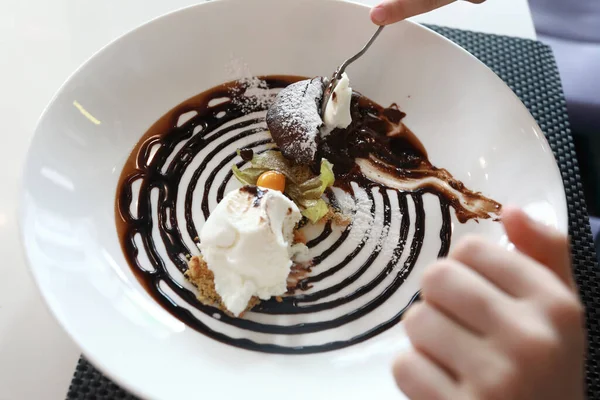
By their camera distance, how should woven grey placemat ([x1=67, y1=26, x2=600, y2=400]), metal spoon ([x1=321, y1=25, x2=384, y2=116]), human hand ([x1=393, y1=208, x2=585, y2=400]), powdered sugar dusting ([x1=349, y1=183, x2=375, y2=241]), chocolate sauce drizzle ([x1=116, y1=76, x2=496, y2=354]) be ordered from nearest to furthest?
human hand ([x1=393, y1=208, x2=585, y2=400]) → woven grey placemat ([x1=67, y1=26, x2=600, y2=400]) → chocolate sauce drizzle ([x1=116, y1=76, x2=496, y2=354]) → powdered sugar dusting ([x1=349, y1=183, x2=375, y2=241]) → metal spoon ([x1=321, y1=25, x2=384, y2=116])

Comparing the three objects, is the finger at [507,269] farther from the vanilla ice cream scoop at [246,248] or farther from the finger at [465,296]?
the vanilla ice cream scoop at [246,248]

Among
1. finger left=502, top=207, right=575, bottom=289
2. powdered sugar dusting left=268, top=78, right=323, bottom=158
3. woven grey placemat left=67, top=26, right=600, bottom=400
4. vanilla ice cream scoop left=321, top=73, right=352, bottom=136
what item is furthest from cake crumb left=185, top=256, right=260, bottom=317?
finger left=502, top=207, right=575, bottom=289

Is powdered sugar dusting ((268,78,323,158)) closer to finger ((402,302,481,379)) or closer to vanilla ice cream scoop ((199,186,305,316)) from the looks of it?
vanilla ice cream scoop ((199,186,305,316))

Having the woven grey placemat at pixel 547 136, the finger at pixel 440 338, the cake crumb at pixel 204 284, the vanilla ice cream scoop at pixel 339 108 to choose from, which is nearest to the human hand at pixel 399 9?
the vanilla ice cream scoop at pixel 339 108

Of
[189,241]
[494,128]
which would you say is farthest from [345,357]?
[494,128]

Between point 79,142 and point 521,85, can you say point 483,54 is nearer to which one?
point 521,85

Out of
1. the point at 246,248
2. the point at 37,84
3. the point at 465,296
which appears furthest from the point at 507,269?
the point at 37,84
